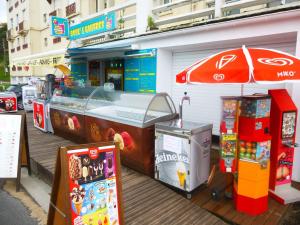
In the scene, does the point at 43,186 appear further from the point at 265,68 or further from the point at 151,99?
the point at 265,68

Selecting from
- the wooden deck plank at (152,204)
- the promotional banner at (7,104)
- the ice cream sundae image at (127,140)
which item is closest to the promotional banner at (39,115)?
the promotional banner at (7,104)

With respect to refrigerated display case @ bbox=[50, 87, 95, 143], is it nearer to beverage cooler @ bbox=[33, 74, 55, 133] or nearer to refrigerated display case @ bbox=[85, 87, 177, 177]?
beverage cooler @ bbox=[33, 74, 55, 133]

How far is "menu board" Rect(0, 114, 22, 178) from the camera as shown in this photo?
15.0 ft

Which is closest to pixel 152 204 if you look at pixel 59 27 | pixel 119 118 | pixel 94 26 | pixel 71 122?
pixel 119 118

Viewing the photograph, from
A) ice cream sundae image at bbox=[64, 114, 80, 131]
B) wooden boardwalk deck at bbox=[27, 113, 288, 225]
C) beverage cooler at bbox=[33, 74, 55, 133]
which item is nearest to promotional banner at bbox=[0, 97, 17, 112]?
beverage cooler at bbox=[33, 74, 55, 133]

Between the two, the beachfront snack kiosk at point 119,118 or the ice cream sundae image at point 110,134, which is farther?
the ice cream sundae image at point 110,134

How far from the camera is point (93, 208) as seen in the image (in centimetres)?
275

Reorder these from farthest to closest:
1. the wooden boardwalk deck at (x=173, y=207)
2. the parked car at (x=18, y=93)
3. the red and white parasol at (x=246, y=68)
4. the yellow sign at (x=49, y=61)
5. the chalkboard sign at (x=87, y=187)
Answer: the parked car at (x=18, y=93)
the yellow sign at (x=49, y=61)
the wooden boardwalk deck at (x=173, y=207)
the red and white parasol at (x=246, y=68)
the chalkboard sign at (x=87, y=187)

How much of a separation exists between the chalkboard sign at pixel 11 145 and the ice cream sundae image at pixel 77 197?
2556mm

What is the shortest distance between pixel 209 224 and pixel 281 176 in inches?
62.5

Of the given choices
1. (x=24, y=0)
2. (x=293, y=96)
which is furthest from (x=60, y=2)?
(x=293, y=96)

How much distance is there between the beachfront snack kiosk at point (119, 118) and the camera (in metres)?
4.68

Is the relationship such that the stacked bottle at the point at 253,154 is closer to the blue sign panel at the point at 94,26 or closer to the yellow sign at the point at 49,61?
the blue sign panel at the point at 94,26

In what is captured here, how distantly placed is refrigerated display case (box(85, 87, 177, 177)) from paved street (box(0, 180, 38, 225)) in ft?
6.44
